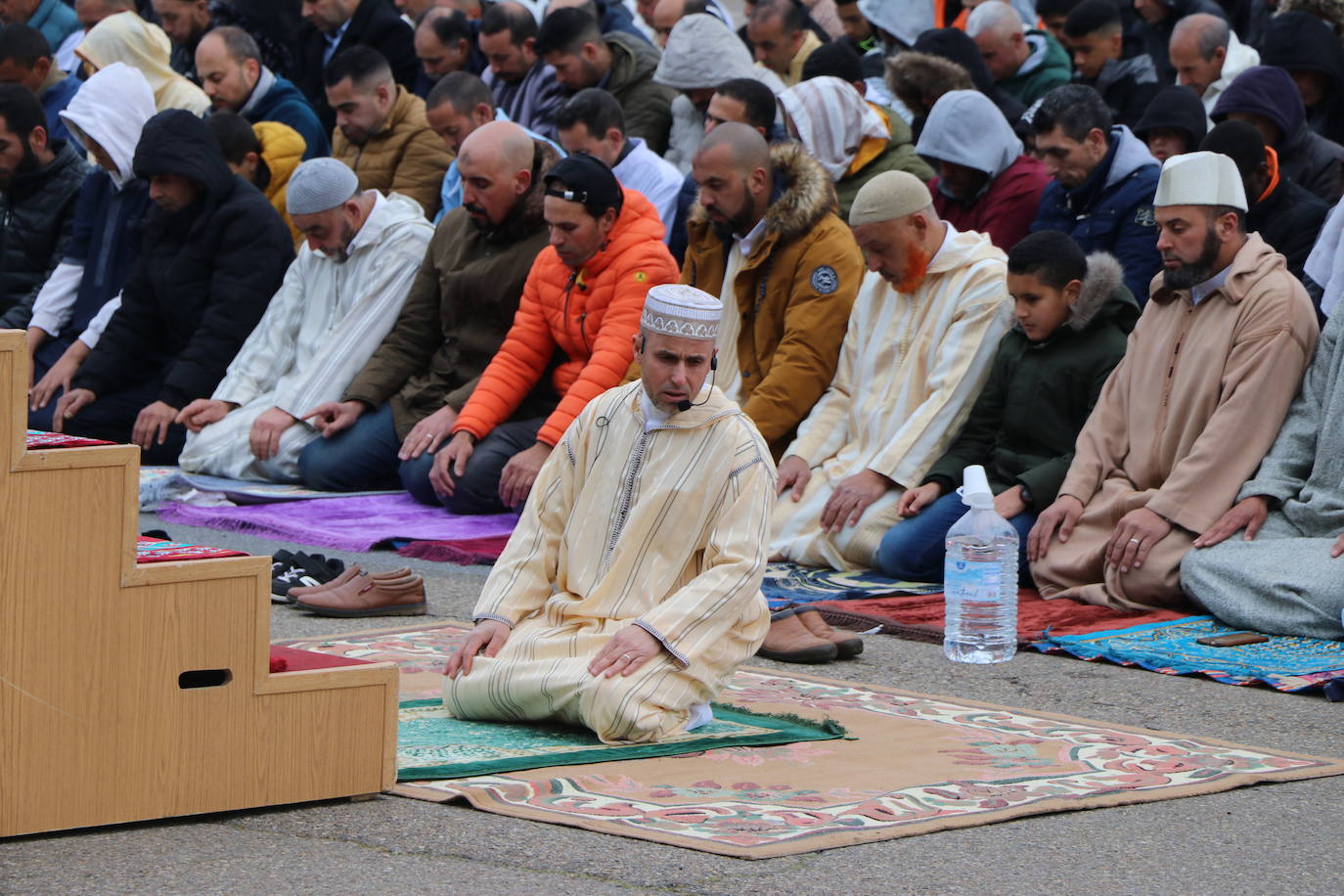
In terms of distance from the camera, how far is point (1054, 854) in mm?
3930

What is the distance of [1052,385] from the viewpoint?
724cm

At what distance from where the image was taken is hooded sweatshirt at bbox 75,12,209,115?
11555mm

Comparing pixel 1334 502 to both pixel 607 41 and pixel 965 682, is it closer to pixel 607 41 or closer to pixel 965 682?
pixel 965 682

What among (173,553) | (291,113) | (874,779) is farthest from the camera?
(291,113)

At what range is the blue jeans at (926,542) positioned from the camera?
284 inches

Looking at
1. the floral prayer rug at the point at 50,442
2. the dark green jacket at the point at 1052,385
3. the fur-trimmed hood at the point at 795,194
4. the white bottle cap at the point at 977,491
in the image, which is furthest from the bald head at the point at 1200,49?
→ the floral prayer rug at the point at 50,442

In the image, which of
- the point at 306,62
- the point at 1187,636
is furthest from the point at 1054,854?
the point at 306,62

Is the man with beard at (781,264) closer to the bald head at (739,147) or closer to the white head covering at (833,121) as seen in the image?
the bald head at (739,147)

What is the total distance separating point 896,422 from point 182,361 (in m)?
4.02

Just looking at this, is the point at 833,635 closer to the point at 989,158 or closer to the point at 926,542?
the point at 926,542

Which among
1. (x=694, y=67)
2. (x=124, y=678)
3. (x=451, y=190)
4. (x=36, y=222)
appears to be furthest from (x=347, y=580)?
(x=36, y=222)

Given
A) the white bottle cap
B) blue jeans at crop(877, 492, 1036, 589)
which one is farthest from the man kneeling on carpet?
blue jeans at crop(877, 492, 1036, 589)

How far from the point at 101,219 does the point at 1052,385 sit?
224 inches

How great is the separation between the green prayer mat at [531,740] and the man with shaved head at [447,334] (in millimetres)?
3480
